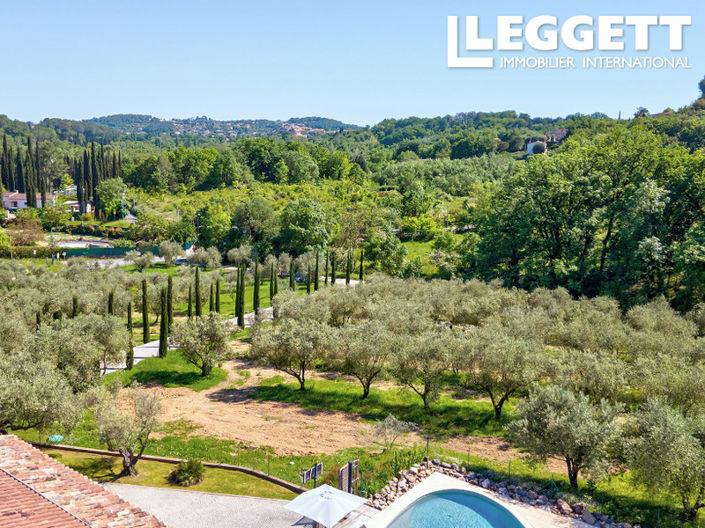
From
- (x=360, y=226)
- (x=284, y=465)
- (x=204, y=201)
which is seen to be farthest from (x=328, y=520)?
(x=204, y=201)

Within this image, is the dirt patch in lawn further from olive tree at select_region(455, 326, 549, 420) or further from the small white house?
the small white house

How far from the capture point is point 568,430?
20078 mm

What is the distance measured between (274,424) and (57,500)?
16353 mm

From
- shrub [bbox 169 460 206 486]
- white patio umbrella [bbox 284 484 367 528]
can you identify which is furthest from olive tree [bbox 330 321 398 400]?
white patio umbrella [bbox 284 484 367 528]

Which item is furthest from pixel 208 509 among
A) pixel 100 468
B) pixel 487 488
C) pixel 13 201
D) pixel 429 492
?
pixel 13 201

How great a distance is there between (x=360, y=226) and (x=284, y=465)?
55.8m

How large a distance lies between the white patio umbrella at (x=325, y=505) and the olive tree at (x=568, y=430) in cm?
789

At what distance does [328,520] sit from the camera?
675 inches

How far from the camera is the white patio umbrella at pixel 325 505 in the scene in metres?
17.3

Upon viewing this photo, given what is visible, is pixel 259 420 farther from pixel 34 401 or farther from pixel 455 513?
pixel 455 513

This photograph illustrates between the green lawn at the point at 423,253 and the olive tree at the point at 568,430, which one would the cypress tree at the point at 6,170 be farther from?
the olive tree at the point at 568,430

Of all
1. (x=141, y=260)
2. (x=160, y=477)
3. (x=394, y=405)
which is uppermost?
(x=141, y=260)

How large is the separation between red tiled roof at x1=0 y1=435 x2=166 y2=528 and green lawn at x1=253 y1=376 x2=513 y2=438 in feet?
57.1

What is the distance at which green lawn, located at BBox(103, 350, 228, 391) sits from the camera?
35438mm
